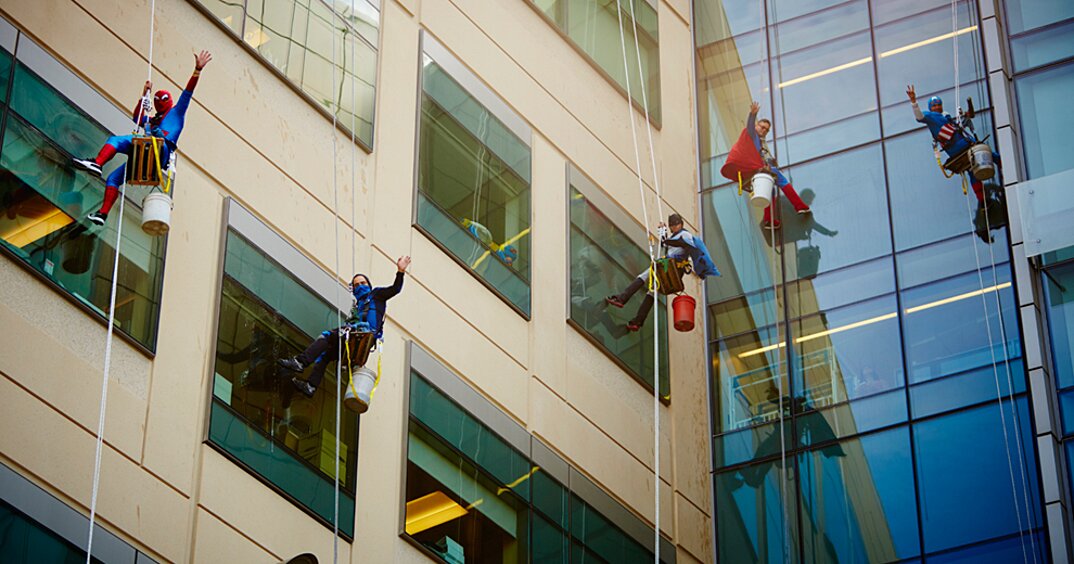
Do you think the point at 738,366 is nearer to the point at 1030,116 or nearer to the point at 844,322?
the point at 844,322

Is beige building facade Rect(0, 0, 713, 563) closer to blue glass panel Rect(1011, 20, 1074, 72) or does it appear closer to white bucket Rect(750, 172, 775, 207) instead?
white bucket Rect(750, 172, 775, 207)

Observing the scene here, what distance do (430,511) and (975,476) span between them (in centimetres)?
652

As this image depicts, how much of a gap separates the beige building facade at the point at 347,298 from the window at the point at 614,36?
0.24 feet

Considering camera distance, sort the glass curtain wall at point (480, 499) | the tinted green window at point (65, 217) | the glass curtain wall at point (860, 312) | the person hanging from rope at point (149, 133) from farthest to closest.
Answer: the glass curtain wall at point (860, 312)
the glass curtain wall at point (480, 499)
the person hanging from rope at point (149, 133)
the tinted green window at point (65, 217)

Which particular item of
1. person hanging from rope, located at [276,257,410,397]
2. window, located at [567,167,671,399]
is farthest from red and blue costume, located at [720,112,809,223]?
person hanging from rope, located at [276,257,410,397]

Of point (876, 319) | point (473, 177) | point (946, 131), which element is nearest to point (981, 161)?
point (946, 131)

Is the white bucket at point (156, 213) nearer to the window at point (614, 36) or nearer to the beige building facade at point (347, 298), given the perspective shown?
the beige building facade at point (347, 298)

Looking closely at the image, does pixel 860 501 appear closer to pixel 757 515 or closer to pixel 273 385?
pixel 757 515

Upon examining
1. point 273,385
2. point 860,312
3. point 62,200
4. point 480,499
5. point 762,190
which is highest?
point 762,190

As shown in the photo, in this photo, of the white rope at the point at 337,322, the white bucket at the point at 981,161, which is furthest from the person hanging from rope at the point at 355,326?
the white bucket at the point at 981,161

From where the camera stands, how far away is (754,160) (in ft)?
68.2

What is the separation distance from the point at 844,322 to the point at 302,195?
7595 mm

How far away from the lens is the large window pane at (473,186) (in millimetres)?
17781

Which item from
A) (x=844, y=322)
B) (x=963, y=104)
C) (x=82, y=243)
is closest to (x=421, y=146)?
(x=82, y=243)
